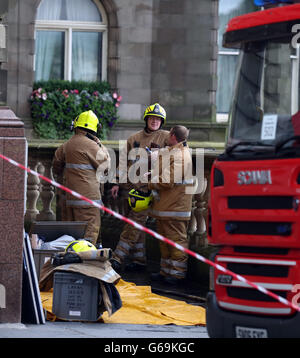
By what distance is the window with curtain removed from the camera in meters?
18.8

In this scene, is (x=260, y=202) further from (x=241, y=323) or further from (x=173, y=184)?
(x=173, y=184)

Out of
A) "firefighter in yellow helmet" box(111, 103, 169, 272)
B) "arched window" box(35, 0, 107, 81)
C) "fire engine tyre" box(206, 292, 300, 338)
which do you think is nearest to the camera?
"fire engine tyre" box(206, 292, 300, 338)

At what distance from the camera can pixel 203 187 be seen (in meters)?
10.8

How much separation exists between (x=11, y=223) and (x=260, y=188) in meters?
2.32

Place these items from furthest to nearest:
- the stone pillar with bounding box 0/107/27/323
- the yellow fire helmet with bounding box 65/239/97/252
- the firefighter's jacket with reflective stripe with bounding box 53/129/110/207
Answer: the firefighter's jacket with reflective stripe with bounding box 53/129/110/207 < the yellow fire helmet with bounding box 65/239/97/252 < the stone pillar with bounding box 0/107/27/323

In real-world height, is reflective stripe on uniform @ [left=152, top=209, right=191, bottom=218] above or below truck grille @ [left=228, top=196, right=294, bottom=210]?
below

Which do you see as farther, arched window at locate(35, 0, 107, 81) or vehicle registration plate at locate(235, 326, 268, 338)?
arched window at locate(35, 0, 107, 81)

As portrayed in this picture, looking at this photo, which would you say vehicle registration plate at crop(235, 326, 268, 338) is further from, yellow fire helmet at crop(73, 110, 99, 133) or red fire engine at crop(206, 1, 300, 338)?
yellow fire helmet at crop(73, 110, 99, 133)

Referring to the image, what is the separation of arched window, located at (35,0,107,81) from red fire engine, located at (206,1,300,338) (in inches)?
472

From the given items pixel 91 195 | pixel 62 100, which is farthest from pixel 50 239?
pixel 62 100

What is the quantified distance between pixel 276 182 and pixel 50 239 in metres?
4.13

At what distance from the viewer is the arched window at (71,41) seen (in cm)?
1827

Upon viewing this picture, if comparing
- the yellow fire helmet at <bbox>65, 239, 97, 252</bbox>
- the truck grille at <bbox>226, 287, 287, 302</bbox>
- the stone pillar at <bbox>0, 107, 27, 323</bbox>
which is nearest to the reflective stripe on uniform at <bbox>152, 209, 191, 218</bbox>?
the yellow fire helmet at <bbox>65, 239, 97, 252</bbox>
